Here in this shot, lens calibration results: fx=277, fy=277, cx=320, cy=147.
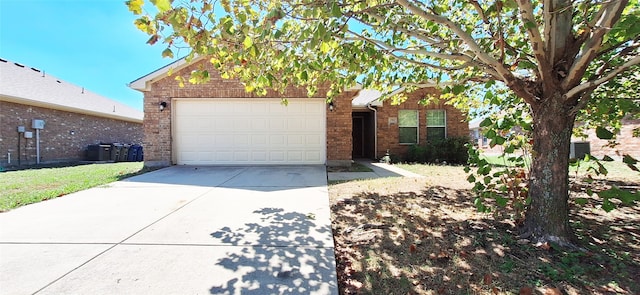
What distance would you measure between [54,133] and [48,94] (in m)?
1.78

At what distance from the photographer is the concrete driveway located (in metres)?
2.16

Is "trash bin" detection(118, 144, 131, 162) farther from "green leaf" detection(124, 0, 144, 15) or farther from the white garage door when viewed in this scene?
"green leaf" detection(124, 0, 144, 15)

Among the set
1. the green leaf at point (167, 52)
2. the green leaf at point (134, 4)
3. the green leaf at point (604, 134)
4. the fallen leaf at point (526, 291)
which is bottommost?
the fallen leaf at point (526, 291)

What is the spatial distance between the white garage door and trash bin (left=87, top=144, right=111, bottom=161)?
7.36 meters

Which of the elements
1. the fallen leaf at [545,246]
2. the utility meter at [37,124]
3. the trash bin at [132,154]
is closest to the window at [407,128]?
the fallen leaf at [545,246]

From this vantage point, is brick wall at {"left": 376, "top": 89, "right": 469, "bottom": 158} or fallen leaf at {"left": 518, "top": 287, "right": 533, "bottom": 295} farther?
brick wall at {"left": 376, "top": 89, "right": 469, "bottom": 158}

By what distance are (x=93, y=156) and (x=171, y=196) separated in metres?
12.6

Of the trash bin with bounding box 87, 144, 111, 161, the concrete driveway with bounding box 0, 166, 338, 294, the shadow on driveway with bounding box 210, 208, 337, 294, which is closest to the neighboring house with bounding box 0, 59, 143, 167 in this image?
the trash bin with bounding box 87, 144, 111, 161

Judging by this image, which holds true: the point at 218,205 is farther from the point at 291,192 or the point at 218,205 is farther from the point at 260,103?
the point at 260,103

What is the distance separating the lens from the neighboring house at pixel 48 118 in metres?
10.9

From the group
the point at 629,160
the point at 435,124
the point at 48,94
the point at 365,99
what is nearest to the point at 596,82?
the point at 629,160

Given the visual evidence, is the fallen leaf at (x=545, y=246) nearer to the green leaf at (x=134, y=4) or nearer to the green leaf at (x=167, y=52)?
the green leaf at (x=167, y=52)

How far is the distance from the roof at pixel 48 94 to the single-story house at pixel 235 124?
237 inches

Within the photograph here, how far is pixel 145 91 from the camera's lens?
947cm
